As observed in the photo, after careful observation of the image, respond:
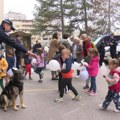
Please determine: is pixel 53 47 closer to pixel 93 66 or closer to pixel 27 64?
A: pixel 27 64

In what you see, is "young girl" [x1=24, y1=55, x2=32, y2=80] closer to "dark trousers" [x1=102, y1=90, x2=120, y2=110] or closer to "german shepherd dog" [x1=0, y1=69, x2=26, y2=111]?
"german shepherd dog" [x1=0, y1=69, x2=26, y2=111]


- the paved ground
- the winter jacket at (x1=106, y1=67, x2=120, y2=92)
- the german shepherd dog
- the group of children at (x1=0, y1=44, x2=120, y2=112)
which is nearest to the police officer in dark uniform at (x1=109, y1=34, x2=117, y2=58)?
the paved ground

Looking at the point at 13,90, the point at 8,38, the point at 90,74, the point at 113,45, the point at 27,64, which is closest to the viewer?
the point at 8,38

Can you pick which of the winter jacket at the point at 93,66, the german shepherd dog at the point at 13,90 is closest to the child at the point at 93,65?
the winter jacket at the point at 93,66

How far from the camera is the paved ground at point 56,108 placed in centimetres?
697

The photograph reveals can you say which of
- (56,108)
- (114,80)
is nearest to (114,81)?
(114,80)

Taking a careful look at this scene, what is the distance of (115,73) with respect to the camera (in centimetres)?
723

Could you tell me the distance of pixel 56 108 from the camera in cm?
771

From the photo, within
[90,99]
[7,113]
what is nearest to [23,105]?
[7,113]


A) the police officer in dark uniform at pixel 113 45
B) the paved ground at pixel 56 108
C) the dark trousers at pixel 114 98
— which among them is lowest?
the paved ground at pixel 56 108

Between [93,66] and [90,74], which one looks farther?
[90,74]

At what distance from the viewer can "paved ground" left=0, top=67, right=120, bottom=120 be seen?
6.97m

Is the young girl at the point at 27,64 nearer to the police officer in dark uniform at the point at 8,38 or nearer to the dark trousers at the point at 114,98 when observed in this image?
the dark trousers at the point at 114,98

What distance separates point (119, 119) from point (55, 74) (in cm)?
598
